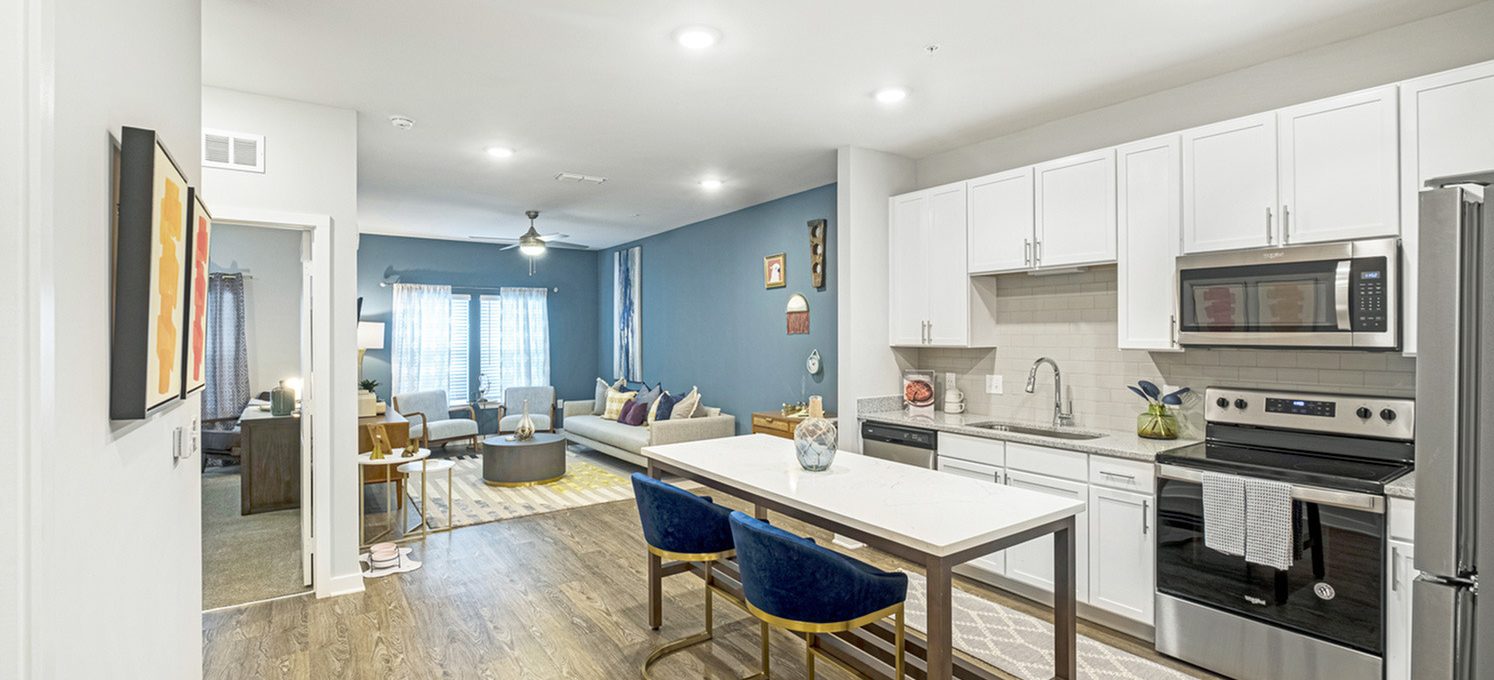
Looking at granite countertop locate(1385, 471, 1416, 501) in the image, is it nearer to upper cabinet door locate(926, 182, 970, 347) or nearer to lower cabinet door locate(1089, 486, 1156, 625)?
lower cabinet door locate(1089, 486, 1156, 625)

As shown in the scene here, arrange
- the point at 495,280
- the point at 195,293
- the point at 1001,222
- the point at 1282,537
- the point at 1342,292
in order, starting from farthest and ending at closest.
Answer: the point at 495,280, the point at 1001,222, the point at 1342,292, the point at 1282,537, the point at 195,293

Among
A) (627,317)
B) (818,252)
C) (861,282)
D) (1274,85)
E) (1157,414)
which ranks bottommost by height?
(1157,414)

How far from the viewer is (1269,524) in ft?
8.80

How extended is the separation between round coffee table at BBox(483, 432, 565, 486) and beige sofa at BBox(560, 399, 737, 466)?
27.0 inches

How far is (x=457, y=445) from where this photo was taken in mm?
8609

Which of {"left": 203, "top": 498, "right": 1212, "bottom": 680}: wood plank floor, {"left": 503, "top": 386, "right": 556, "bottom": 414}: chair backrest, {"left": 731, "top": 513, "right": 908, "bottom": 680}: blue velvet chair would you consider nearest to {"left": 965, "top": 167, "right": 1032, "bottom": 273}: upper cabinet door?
{"left": 203, "top": 498, "right": 1212, "bottom": 680}: wood plank floor

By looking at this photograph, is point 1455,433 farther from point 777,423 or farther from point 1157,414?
point 777,423

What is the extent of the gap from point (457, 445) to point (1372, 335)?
8.53 meters

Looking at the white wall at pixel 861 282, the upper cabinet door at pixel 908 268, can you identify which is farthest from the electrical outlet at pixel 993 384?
the white wall at pixel 861 282

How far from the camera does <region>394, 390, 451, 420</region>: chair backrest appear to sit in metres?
7.92

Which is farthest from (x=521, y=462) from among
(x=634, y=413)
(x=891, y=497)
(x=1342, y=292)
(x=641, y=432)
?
(x=1342, y=292)

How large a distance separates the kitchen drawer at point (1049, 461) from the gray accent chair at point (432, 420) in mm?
6090

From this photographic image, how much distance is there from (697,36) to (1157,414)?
2.87 m

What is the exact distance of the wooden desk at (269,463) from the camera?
552 centimetres
